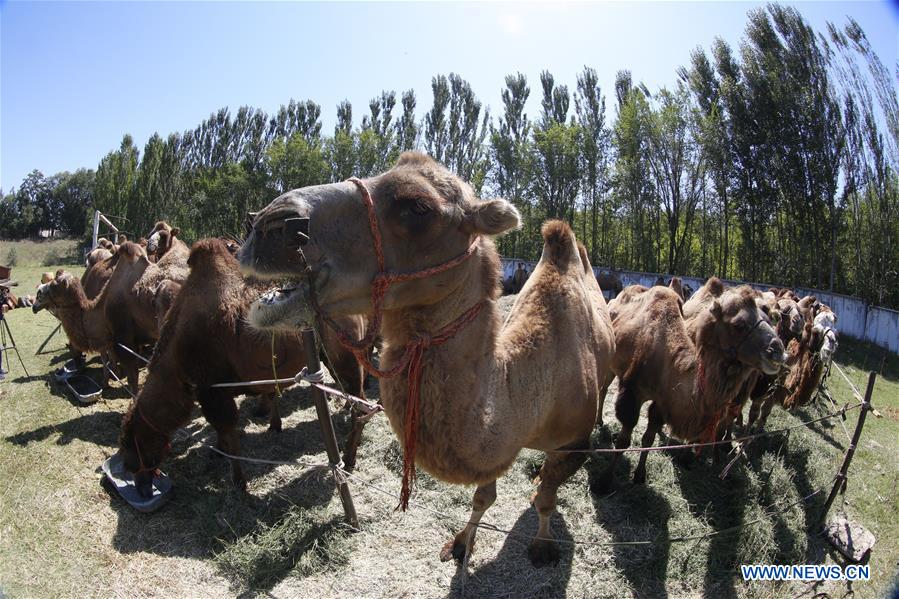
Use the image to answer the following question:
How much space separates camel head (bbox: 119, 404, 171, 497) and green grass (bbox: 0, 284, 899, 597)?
1.06ft

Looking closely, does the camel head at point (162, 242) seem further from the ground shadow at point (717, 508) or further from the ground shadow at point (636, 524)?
the ground shadow at point (717, 508)

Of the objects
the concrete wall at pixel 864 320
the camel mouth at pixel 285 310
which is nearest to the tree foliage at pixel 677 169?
the concrete wall at pixel 864 320

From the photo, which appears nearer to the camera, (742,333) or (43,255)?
(742,333)

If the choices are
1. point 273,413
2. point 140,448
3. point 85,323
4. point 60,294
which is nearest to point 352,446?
point 273,413

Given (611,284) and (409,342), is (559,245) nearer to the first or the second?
(409,342)

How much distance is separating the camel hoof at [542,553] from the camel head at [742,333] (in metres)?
2.48

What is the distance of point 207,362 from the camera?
5246 millimetres

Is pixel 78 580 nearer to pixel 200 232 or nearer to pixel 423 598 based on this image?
pixel 423 598

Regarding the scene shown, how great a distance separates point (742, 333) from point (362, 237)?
4.22m

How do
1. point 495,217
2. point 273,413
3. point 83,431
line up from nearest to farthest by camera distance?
1. point 495,217
2. point 83,431
3. point 273,413

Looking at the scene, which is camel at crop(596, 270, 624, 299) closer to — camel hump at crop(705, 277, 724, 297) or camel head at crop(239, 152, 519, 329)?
camel hump at crop(705, 277, 724, 297)

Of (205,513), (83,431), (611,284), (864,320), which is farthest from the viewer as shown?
(611,284)

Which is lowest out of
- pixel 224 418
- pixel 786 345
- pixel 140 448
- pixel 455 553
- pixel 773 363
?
pixel 455 553

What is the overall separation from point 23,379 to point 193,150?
1833 inches
